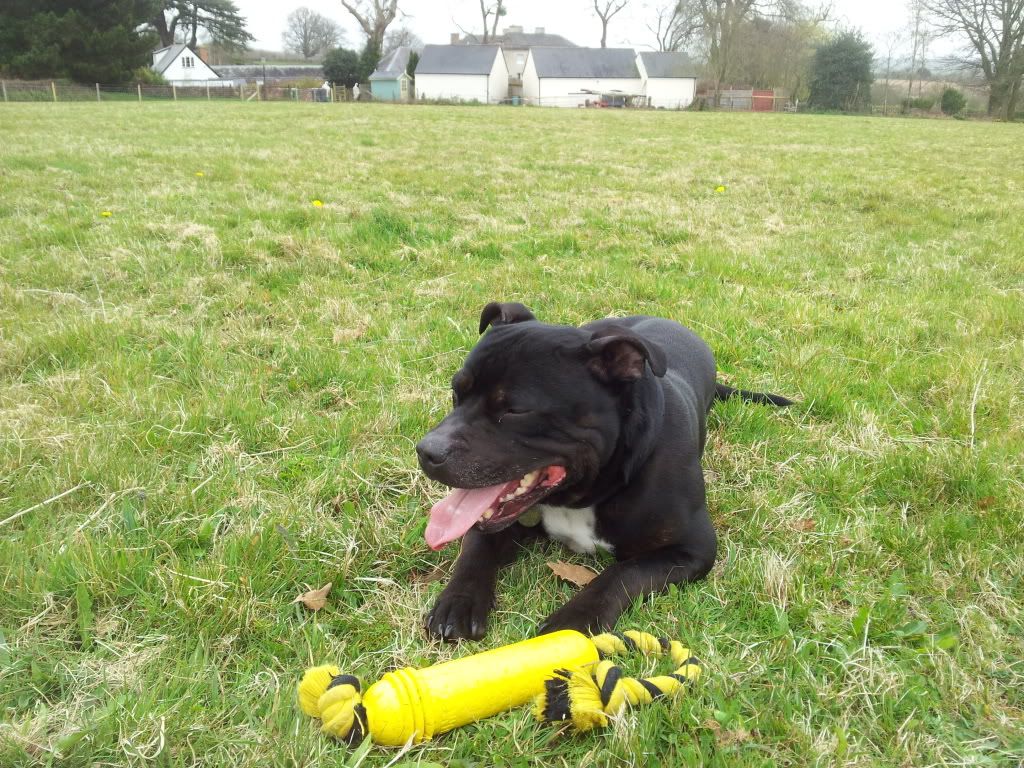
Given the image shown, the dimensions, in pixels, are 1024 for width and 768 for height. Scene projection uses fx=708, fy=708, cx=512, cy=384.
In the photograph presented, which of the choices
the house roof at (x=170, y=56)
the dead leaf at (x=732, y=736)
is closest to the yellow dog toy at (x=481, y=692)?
the dead leaf at (x=732, y=736)

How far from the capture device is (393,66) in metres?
68.5

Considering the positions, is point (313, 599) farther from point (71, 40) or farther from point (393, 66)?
point (393, 66)

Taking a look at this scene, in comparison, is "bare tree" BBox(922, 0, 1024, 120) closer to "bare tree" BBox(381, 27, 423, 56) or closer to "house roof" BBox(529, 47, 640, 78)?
"house roof" BBox(529, 47, 640, 78)

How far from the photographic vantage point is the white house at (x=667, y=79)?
2499 inches

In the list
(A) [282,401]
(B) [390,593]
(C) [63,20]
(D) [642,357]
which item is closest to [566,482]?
(D) [642,357]

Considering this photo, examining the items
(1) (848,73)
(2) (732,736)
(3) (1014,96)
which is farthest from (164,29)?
(2) (732,736)

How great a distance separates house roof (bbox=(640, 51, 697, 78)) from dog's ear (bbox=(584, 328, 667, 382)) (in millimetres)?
67402

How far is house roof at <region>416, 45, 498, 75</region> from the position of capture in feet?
206

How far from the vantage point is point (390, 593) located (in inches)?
97.2

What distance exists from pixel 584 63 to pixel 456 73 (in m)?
12.4

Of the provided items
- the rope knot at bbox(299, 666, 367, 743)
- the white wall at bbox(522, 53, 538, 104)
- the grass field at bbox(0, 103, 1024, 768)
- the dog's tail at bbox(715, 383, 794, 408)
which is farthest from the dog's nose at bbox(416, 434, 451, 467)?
the white wall at bbox(522, 53, 538, 104)

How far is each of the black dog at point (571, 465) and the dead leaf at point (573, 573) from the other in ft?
0.42

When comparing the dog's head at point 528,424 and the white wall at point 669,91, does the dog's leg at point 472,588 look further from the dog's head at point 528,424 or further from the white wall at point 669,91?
the white wall at point 669,91

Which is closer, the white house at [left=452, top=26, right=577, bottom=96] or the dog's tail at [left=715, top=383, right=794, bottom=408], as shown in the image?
the dog's tail at [left=715, top=383, right=794, bottom=408]
